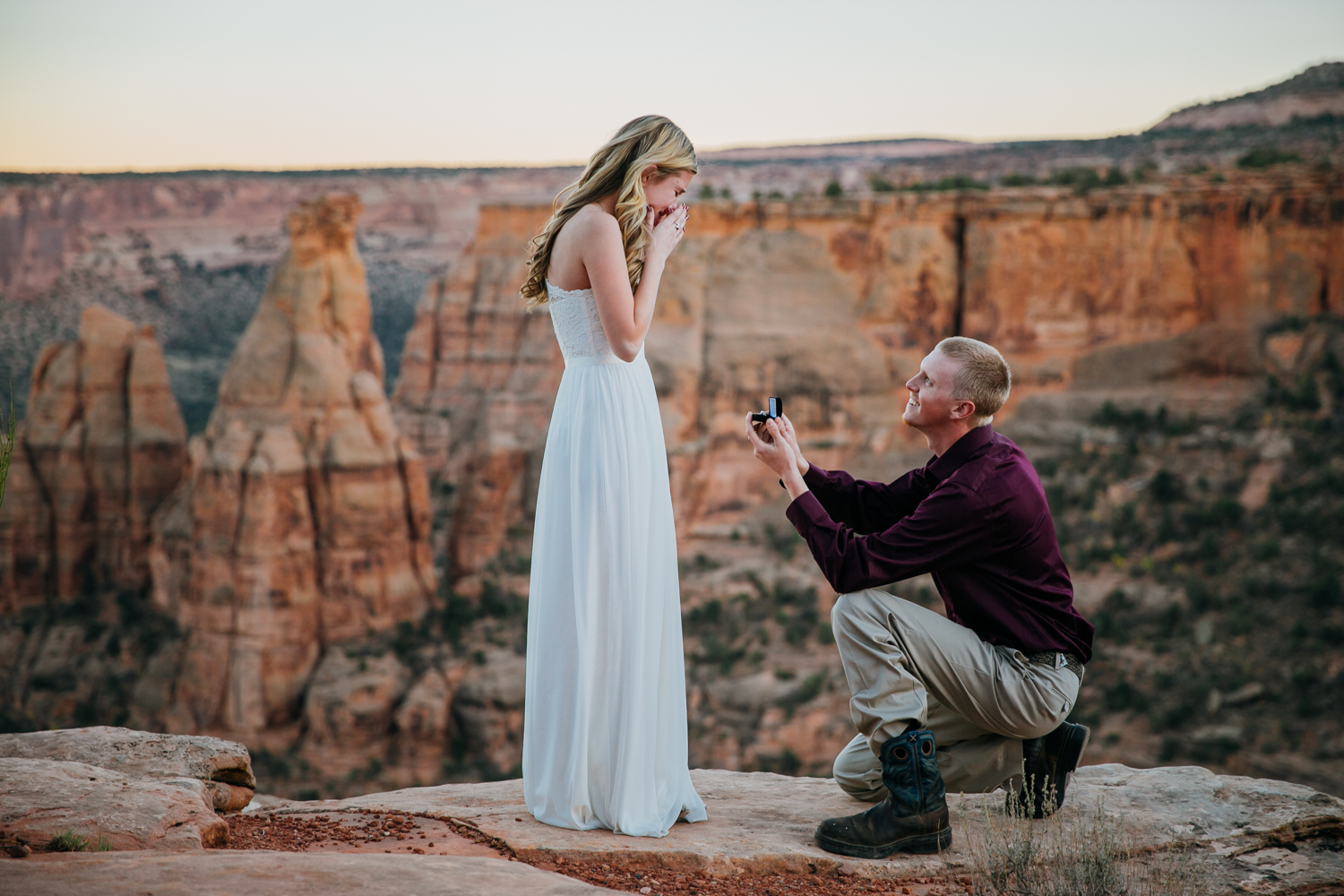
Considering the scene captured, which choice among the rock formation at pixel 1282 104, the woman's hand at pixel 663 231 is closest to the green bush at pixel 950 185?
the rock formation at pixel 1282 104

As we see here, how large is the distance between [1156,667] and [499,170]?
226 ft

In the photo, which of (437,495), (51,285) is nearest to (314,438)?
(437,495)

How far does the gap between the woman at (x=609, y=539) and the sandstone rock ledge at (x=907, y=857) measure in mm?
234

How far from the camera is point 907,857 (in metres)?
4.02

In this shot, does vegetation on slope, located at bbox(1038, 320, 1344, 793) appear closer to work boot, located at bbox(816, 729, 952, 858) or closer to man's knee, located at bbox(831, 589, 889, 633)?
work boot, located at bbox(816, 729, 952, 858)

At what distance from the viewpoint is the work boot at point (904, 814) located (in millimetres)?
3969

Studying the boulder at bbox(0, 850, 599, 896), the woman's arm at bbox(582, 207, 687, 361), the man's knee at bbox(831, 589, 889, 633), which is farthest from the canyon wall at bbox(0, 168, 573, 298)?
the boulder at bbox(0, 850, 599, 896)

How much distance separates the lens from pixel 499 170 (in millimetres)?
79125

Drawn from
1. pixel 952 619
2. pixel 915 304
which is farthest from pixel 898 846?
pixel 915 304

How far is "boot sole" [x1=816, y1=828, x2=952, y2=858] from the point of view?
3.97 meters

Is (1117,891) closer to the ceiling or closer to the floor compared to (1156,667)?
closer to the ceiling

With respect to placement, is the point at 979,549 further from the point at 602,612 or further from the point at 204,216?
the point at 204,216

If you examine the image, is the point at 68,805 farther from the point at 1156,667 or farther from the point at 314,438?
the point at 314,438

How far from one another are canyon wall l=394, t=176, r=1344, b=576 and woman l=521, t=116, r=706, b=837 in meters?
22.5
